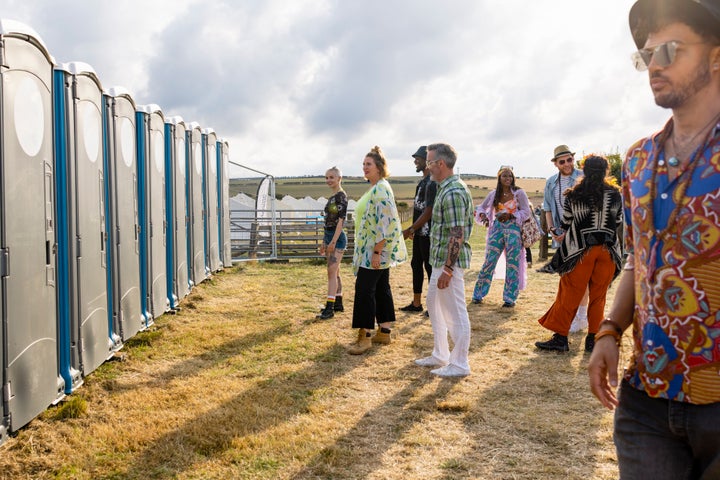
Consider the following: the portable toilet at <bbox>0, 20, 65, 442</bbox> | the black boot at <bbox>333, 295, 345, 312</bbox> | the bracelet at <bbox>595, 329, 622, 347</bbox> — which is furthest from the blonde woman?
the bracelet at <bbox>595, 329, 622, 347</bbox>

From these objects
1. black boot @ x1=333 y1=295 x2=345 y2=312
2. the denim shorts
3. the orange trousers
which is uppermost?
the denim shorts

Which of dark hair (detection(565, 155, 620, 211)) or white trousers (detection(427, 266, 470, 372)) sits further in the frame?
dark hair (detection(565, 155, 620, 211))

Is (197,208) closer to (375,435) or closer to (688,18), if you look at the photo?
(375,435)

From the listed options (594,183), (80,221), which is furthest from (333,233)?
(80,221)

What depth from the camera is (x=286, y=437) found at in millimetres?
3977

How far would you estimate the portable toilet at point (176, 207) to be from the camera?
8.03m

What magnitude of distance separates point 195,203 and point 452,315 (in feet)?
18.5

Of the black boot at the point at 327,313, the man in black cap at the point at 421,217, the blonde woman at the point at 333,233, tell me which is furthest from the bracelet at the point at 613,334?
the black boot at the point at 327,313

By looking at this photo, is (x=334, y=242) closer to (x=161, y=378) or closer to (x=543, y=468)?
(x=161, y=378)

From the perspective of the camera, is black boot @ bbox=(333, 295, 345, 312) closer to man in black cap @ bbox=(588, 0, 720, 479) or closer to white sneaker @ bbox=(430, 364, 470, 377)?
white sneaker @ bbox=(430, 364, 470, 377)

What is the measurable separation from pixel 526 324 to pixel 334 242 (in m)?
2.43

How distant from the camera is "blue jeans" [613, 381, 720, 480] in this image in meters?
1.51

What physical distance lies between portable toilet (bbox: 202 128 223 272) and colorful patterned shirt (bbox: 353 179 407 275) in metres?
5.19

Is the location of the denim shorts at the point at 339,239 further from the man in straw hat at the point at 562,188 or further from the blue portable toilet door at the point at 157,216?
the man in straw hat at the point at 562,188
